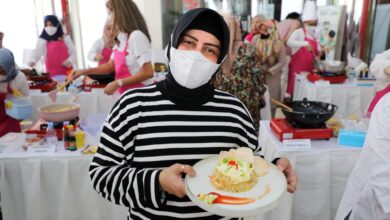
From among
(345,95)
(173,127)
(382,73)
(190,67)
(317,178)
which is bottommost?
(317,178)

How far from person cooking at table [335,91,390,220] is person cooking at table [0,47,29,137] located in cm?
235

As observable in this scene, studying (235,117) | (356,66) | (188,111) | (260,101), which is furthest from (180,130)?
(356,66)

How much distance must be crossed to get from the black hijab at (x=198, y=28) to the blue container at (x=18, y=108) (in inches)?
62.7

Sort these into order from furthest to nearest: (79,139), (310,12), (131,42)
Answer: (310,12) < (131,42) < (79,139)

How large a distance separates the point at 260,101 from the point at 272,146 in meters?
0.84

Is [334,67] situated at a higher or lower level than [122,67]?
lower

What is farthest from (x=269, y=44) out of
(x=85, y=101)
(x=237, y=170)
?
(x=237, y=170)

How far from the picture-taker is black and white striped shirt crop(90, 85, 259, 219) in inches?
34.1

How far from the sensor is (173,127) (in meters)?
0.92

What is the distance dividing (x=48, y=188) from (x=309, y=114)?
1693 millimetres

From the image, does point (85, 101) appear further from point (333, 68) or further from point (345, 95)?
point (345, 95)

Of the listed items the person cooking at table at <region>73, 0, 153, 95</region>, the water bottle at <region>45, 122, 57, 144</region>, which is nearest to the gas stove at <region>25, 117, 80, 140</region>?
the water bottle at <region>45, 122, 57, 144</region>

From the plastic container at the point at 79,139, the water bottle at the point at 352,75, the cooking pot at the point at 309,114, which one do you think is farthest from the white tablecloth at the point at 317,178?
the water bottle at the point at 352,75

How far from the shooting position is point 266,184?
902mm
